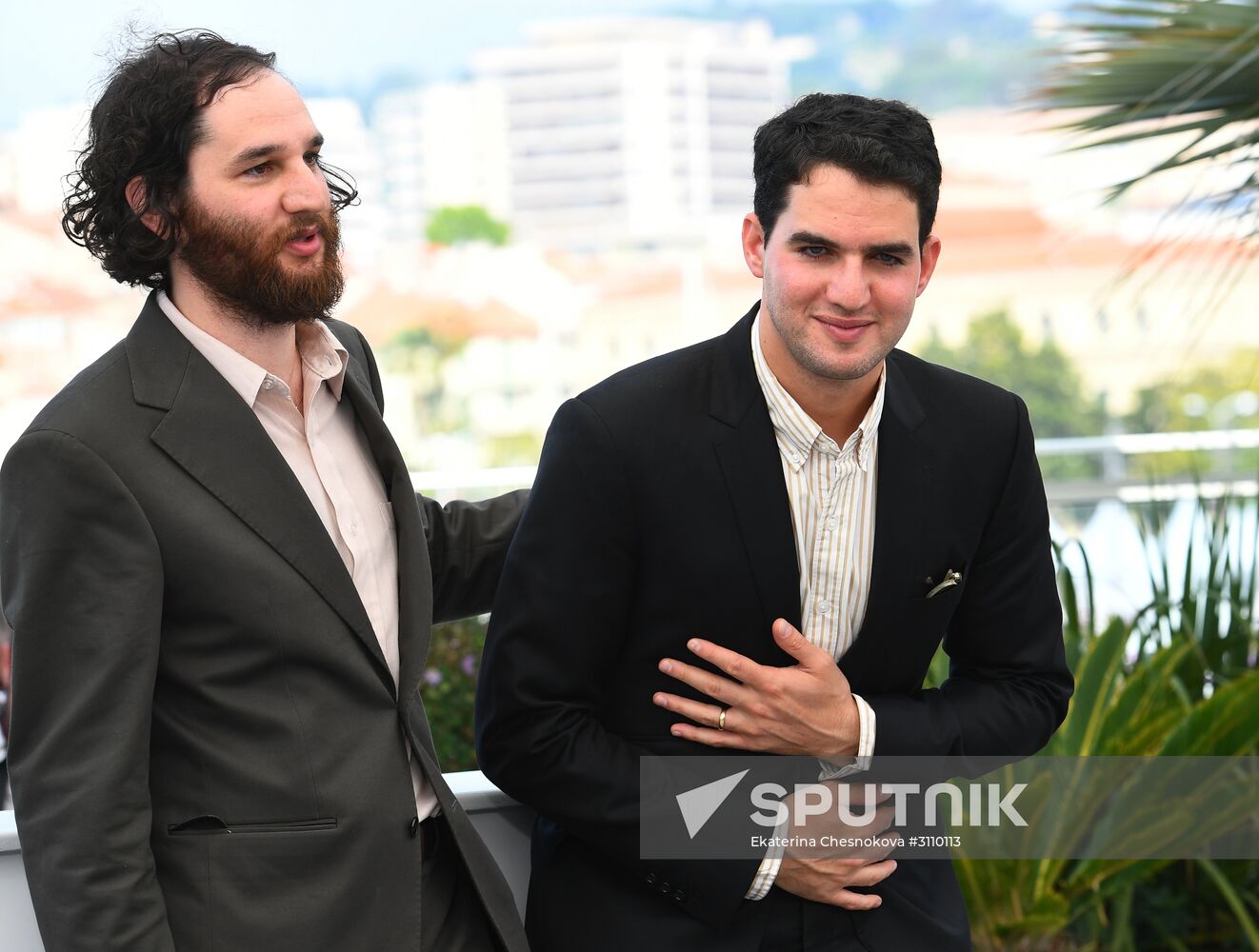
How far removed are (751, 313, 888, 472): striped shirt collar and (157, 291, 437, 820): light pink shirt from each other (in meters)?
0.47

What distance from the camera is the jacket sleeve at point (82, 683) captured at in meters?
1.18

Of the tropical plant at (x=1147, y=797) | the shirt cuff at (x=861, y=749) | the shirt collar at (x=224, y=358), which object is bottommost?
the tropical plant at (x=1147, y=797)

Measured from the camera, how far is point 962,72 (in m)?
29.6

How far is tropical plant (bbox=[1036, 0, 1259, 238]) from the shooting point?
2570 mm

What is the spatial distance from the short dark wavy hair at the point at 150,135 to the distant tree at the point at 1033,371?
1975cm

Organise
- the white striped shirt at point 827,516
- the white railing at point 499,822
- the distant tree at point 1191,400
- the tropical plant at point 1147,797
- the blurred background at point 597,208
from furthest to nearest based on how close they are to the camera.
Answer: the blurred background at point 597,208, the distant tree at point 1191,400, the tropical plant at point 1147,797, the white railing at point 499,822, the white striped shirt at point 827,516

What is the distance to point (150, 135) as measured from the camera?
139cm

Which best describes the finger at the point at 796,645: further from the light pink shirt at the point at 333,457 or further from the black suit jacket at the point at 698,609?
the light pink shirt at the point at 333,457

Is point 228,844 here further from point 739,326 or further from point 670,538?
point 739,326

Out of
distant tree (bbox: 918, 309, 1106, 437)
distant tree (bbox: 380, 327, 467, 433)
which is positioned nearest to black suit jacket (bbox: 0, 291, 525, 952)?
distant tree (bbox: 918, 309, 1106, 437)

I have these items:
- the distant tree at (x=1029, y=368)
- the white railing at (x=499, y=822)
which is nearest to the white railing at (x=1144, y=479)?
the white railing at (x=499, y=822)

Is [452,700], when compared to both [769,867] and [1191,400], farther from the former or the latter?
[1191,400]

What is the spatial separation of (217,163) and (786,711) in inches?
33.7

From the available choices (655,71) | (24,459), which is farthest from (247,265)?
(655,71)
